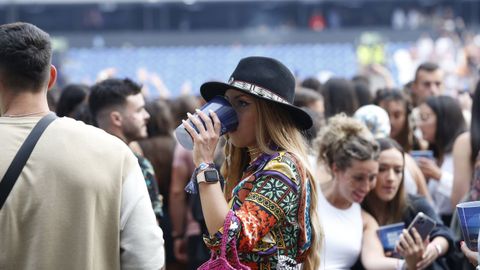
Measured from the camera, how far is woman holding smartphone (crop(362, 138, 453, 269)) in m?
4.91

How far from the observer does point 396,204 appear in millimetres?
5055

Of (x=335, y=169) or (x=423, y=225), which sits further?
(x=335, y=169)

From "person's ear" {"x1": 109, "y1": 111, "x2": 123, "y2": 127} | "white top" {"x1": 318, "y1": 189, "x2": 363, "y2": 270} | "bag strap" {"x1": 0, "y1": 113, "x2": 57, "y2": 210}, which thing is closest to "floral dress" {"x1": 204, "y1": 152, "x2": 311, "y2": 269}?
"bag strap" {"x1": 0, "y1": 113, "x2": 57, "y2": 210}

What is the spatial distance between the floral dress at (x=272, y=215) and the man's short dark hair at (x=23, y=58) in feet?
2.53

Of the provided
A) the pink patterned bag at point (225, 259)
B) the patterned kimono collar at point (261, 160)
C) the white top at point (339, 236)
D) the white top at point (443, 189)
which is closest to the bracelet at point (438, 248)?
the white top at point (339, 236)

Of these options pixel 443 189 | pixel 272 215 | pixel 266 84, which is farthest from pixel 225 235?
pixel 443 189

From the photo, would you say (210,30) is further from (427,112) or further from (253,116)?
(253,116)

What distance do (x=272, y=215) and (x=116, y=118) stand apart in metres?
2.21

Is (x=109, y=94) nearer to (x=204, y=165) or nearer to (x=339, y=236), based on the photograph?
(x=339, y=236)

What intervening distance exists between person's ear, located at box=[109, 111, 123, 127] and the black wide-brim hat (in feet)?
5.77

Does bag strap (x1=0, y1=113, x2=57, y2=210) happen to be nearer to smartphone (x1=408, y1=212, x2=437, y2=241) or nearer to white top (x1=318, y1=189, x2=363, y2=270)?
white top (x1=318, y1=189, x2=363, y2=270)

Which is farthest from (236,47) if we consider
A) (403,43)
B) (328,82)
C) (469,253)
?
(469,253)

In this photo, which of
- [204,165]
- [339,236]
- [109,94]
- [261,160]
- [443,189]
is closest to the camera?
[204,165]

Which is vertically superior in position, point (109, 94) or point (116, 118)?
point (109, 94)
